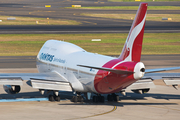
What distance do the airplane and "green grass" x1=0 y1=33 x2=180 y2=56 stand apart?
38.5 metres

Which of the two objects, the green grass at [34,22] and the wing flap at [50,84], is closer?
the wing flap at [50,84]

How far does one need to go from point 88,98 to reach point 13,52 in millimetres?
47541

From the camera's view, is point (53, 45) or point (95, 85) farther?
point (53, 45)

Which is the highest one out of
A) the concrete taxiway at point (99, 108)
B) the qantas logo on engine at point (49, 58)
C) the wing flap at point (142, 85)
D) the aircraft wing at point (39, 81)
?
the qantas logo on engine at point (49, 58)

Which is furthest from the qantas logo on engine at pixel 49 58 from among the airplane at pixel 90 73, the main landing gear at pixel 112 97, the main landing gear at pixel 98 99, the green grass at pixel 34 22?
the green grass at pixel 34 22

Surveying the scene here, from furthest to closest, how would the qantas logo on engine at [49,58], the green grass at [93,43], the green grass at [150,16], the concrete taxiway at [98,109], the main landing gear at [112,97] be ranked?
the green grass at [150,16] < the green grass at [93,43] < the qantas logo on engine at [49,58] < the main landing gear at [112,97] < the concrete taxiway at [98,109]

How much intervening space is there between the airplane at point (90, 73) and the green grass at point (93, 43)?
1514 inches

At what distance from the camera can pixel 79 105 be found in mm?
37094

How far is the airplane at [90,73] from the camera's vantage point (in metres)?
32.9

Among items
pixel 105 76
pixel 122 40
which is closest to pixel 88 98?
→ pixel 105 76

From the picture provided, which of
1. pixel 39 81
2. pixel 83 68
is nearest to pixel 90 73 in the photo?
pixel 83 68

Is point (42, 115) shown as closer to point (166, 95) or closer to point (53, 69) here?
point (53, 69)

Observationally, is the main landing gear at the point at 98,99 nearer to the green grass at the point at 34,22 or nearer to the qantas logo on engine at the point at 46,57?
the qantas logo on engine at the point at 46,57

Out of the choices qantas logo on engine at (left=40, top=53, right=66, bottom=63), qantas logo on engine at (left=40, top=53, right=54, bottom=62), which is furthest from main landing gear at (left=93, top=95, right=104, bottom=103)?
qantas logo on engine at (left=40, top=53, right=54, bottom=62)
